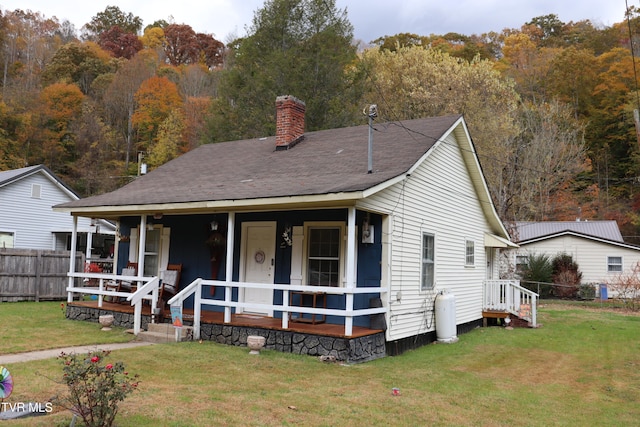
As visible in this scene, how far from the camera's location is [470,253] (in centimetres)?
1482

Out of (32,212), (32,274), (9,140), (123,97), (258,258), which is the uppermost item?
(123,97)

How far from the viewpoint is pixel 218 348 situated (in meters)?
9.45

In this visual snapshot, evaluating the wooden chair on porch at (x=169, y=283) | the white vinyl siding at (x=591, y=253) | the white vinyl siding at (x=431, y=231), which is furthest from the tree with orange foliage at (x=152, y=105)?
the white vinyl siding at (x=431, y=231)

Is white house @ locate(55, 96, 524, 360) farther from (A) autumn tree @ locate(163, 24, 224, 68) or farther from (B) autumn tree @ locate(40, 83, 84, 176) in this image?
(A) autumn tree @ locate(163, 24, 224, 68)

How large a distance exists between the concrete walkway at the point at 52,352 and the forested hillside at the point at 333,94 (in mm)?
14269

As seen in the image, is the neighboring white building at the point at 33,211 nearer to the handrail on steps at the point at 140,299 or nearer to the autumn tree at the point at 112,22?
the handrail on steps at the point at 140,299

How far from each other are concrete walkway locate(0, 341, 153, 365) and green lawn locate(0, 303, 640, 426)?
484 mm

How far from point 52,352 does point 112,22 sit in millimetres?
63773

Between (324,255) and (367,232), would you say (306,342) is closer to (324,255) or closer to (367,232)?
(324,255)

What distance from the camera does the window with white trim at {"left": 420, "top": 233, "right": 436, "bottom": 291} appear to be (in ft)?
37.9

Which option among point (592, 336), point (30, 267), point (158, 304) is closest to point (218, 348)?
point (158, 304)

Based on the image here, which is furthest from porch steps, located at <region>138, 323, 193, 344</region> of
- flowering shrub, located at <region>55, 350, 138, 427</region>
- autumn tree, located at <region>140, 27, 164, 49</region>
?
autumn tree, located at <region>140, 27, 164, 49</region>

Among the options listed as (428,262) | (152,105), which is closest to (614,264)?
(428,262)

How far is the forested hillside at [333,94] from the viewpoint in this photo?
29.1 m
